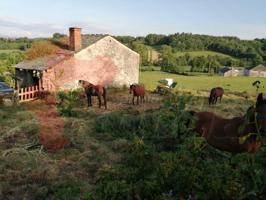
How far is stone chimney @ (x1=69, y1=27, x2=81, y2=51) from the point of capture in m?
26.4

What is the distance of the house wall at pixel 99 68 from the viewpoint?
24.2 meters

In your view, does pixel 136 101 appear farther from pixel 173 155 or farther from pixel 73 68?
pixel 173 155

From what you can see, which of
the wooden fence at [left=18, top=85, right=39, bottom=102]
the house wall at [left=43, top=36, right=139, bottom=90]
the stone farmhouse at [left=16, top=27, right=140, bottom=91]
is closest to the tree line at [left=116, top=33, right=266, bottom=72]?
the house wall at [left=43, top=36, right=139, bottom=90]

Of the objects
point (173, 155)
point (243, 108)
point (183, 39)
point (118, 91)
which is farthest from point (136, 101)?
point (183, 39)

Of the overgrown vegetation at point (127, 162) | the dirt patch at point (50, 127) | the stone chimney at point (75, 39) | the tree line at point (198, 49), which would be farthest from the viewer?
the tree line at point (198, 49)

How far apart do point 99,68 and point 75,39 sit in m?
2.90

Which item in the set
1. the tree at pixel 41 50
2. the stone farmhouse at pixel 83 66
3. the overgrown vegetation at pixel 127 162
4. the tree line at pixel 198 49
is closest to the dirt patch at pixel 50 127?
the overgrown vegetation at pixel 127 162

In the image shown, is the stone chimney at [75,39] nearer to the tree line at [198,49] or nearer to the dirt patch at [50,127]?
the dirt patch at [50,127]

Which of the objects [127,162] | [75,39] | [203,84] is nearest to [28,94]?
[75,39]

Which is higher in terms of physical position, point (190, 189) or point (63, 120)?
point (190, 189)

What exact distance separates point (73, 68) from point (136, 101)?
5.66 metres

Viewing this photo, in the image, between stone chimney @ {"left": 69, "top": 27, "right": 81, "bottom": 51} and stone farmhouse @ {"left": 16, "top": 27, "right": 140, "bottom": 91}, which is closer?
stone farmhouse @ {"left": 16, "top": 27, "right": 140, "bottom": 91}

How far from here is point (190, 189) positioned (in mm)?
2059

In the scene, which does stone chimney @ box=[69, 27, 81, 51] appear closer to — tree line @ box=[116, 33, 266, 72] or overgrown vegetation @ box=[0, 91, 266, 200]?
overgrown vegetation @ box=[0, 91, 266, 200]
